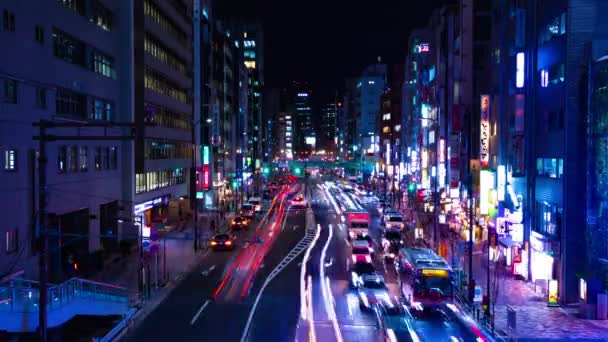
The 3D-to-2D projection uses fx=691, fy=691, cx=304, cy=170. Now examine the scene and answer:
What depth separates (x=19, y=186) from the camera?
33688 mm

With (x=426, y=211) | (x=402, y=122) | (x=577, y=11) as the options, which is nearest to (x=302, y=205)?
(x=426, y=211)

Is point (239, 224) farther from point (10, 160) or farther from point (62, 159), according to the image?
point (10, 160)

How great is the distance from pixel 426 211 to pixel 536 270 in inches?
1669

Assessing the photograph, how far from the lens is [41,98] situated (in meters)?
37.0

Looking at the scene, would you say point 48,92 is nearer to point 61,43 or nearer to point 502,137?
point 61,43

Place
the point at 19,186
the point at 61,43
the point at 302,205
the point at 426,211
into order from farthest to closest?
1. the point at 302,205
2. the point at 426,211
3. the point at 61,43
4. the point at 19,186

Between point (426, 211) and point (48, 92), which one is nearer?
point (48, 92)

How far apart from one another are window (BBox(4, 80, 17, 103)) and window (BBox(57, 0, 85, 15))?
879 centimetres

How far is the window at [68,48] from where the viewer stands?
39800 millimetres

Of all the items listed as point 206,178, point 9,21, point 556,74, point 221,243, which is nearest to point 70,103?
point 9,21

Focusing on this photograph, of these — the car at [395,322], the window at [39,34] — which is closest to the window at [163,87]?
the window at [39,34]

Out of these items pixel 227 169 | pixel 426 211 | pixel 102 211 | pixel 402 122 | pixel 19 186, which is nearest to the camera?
pixel 19 186

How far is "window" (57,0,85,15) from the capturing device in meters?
41.2

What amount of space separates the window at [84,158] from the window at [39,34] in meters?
8.59
